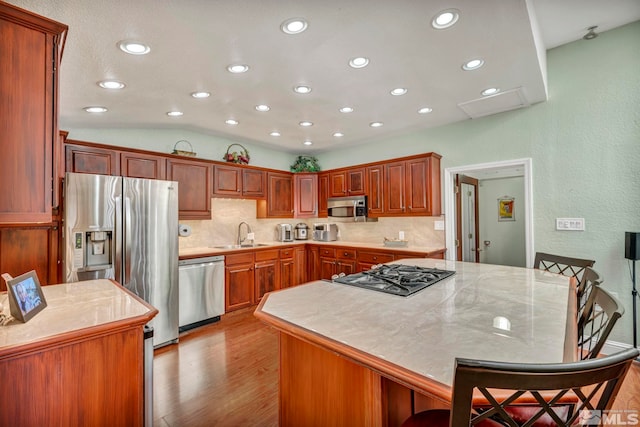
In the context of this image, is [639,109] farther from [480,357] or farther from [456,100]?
[480,357]

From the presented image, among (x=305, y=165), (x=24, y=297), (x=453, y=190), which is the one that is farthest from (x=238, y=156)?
(x=24, y=297)

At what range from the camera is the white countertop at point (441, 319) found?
0.91 meters

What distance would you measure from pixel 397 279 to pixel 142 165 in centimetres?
311

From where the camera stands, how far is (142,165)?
11.0 feet

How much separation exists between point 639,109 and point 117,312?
4.32 m

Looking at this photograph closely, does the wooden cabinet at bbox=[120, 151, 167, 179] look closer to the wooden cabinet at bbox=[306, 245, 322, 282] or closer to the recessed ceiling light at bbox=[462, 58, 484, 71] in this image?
the wooden cabinet at bbox=[306, 245, 322, 282]

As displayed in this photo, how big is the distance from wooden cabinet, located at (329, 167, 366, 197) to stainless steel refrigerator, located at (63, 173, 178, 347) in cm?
250

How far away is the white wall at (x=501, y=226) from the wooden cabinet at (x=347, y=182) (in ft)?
8.91

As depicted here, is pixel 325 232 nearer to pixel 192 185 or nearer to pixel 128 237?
pixel 192 185

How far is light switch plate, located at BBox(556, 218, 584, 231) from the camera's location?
2919 millimetres

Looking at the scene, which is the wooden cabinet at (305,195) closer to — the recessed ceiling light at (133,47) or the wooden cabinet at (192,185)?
the wooden cabinet at (192,185)

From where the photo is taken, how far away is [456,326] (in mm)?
1123

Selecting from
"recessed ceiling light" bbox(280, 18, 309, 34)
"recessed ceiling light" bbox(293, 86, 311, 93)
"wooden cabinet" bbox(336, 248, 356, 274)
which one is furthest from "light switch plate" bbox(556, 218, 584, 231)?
"recessed ceiling light" bbox(280, 18, 309, 34)

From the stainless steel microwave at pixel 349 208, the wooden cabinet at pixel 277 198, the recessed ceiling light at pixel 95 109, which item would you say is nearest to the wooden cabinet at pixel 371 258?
the stainless steel microwave at pixel 349 208
